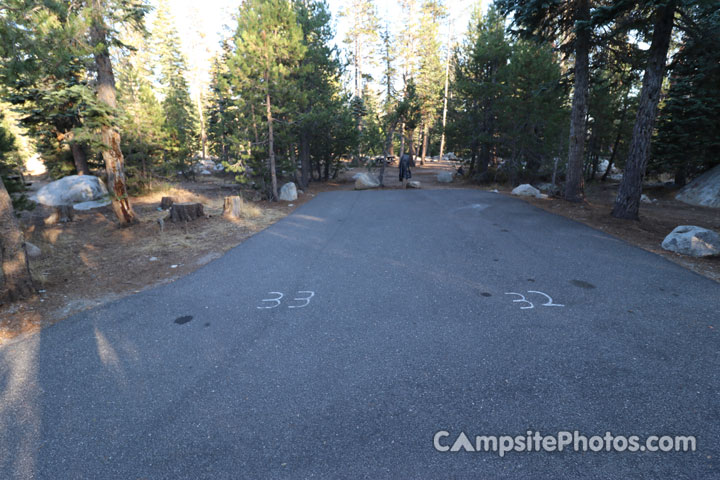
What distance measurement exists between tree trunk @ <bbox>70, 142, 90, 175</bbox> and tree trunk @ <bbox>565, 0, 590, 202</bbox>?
20.6m

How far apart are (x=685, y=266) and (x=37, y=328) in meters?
10.6

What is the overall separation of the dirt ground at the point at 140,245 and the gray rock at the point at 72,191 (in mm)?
873

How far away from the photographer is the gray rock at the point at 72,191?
534 inches

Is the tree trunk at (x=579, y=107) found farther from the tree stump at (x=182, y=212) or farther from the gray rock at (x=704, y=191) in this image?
the tree stump at (x=182, y=212)

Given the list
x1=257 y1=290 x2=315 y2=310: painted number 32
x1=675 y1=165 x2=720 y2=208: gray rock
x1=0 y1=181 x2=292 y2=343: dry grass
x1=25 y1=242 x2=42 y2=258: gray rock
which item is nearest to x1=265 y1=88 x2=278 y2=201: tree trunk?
x1=0 y1=181 x2=292 y2=343: dry grass

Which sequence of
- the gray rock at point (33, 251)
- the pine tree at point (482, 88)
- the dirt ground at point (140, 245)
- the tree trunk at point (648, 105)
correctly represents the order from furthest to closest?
the pine tree at point (482, 88), the tree trunk at point (648, 105), the gray rock at point (33, 251), the dirt ground at point (140, 245)

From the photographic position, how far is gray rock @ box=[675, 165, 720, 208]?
12602 millimetres

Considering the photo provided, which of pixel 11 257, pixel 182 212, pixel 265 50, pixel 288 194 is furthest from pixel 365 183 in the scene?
pixel 11 257

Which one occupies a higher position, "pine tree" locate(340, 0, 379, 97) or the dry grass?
"pine tree" locate(340, 0, 379, 97)

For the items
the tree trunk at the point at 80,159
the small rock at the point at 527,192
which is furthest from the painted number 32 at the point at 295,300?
the tree trunk at the point at 80,159

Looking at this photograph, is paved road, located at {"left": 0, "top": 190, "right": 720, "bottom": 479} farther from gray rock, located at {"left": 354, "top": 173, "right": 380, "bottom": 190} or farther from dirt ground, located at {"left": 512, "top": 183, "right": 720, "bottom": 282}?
gray rock, located at {"left": 354, "top": 173, "right": 380, "bottom": 190}

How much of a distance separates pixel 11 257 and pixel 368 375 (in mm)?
5823

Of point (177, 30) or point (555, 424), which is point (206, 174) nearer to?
point (177, 30)

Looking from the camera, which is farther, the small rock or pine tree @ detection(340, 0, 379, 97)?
pine tree @ detection(340, 0, 379, 97)
